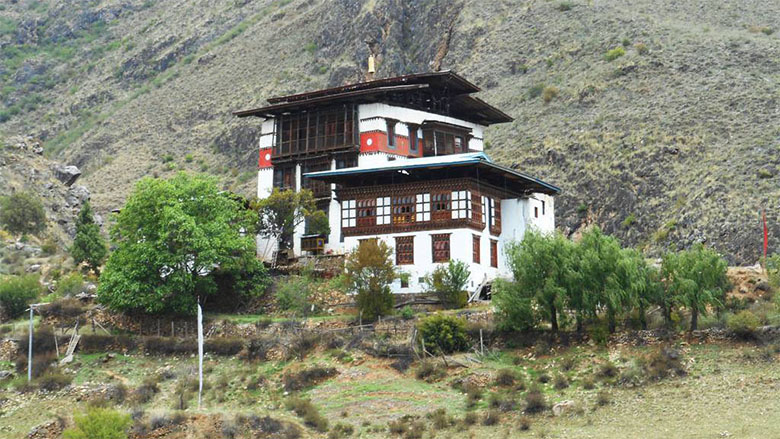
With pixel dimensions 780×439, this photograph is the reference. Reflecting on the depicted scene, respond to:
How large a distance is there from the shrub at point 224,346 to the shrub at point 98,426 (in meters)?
11.8

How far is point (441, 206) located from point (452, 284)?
5475 mm

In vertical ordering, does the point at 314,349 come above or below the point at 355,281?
below

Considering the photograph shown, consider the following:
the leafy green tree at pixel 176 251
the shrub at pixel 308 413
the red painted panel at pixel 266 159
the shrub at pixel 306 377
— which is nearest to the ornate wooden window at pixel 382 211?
the leafy green tree at pixel 176 251

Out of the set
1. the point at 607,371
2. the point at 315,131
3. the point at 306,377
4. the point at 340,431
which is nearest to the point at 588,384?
the point at 607,371

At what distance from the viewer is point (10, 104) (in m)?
164

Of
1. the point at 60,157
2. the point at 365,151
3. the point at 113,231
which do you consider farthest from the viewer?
the point at 60,157

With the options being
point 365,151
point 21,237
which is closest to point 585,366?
point 365,151

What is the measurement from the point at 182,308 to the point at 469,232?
16687 mm

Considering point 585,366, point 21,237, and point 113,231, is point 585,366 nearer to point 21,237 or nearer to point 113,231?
point 113,231

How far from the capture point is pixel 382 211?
6412 centimetres

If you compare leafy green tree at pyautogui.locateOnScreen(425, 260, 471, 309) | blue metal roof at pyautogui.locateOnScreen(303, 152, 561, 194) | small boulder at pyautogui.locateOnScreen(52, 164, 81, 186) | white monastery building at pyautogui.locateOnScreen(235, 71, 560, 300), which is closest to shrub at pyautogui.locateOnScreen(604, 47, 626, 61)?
white monastery building at pyautogui.locateOnScreen(235, 71, 560, 300)

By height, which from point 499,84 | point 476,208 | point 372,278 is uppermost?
point 499,84

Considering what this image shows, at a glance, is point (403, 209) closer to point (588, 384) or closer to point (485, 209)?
point (485, 209)

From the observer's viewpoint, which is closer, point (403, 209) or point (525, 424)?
point (525, 424)
